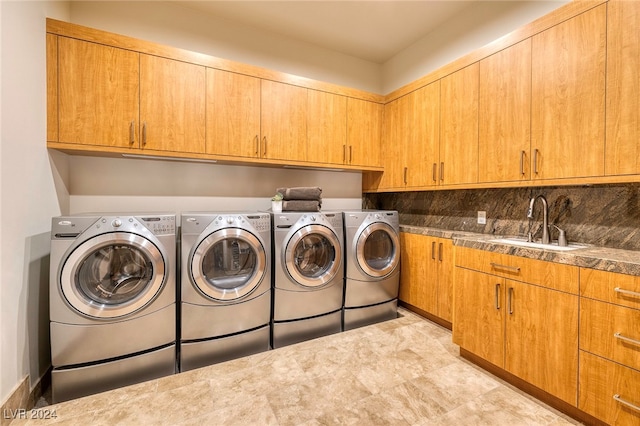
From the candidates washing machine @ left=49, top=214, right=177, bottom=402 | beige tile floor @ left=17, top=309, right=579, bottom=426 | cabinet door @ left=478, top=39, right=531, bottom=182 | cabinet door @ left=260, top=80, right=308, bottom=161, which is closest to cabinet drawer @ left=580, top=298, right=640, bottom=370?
beige tile floor @ left=17, top=309, right=579, bottom=426

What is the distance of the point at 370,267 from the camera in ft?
9.02

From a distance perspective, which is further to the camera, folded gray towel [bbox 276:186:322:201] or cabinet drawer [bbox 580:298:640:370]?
folded gray towel [bbox 276:186:322:201]

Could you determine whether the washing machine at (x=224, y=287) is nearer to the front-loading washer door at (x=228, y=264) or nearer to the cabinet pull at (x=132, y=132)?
the front-loading washer door at (x=228, y=264)

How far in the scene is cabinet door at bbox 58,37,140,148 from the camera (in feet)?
6.40

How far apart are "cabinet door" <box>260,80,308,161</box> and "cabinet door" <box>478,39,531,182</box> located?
62.3 inches

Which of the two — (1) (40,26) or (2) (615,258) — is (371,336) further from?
(1) (40,26)

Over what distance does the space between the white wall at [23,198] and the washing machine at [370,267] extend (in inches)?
86.5

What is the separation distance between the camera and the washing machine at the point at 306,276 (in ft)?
7.64

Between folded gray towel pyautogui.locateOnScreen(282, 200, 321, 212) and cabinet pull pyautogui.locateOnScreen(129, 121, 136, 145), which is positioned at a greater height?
cabinet pull pyautogui.locateOnScreen(129, 121, 136, 145)

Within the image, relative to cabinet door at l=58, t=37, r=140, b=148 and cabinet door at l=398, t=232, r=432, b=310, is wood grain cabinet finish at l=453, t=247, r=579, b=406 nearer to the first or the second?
cabinet door at l=398, t=232, r=432, b=310

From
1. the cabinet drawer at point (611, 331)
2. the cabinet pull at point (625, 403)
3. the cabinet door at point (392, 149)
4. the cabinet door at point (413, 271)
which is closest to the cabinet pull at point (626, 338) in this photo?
the cabinet drawer at point (611, 331)

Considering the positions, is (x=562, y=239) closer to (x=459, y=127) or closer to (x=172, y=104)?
(x=459, y=127)

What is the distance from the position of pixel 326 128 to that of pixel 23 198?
2.35 metres

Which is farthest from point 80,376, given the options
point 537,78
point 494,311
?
point 537,78
